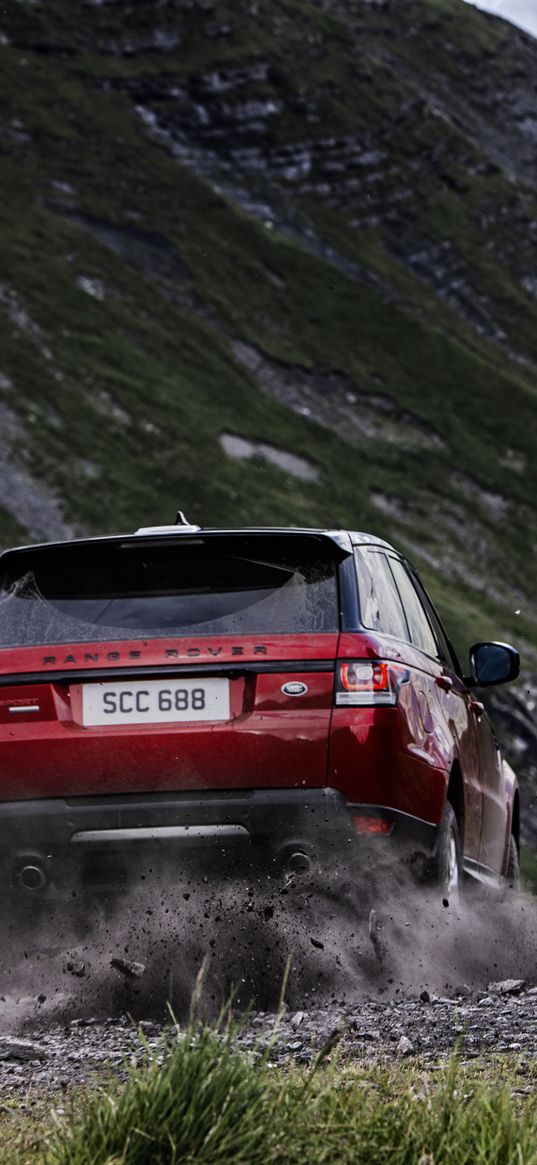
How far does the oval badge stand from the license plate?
246mm

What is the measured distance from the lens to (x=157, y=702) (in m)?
5.64

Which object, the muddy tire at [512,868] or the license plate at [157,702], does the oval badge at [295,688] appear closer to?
the license plate at [157,702]

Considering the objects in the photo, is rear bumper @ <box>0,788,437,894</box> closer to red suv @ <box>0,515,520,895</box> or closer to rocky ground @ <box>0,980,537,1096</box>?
red suv @ <box>0,515,520,895</box>

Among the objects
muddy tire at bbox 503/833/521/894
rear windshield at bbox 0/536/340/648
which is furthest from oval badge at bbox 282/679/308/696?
muddy tire at bbox 503/833/521/894

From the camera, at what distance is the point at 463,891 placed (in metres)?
6.80

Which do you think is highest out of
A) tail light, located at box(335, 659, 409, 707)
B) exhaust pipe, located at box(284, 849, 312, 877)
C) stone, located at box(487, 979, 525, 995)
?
tail light, located at box(335, 659, 409, 707)

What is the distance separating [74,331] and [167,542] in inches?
2711

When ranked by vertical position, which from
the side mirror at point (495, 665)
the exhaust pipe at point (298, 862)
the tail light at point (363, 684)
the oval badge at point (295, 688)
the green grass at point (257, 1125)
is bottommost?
the exhaust pipe at point (298, 862)

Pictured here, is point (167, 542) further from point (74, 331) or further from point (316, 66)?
point (316, 66)

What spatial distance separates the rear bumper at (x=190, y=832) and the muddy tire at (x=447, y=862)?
0.32 metres

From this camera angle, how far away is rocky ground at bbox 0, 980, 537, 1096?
15.0ft

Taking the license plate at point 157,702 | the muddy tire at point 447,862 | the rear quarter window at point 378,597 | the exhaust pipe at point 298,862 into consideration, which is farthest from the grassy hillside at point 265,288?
the exhaust pipe at point 298,862

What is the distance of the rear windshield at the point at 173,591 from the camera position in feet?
19.0

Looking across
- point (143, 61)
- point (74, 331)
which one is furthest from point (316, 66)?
point (74, 331)
